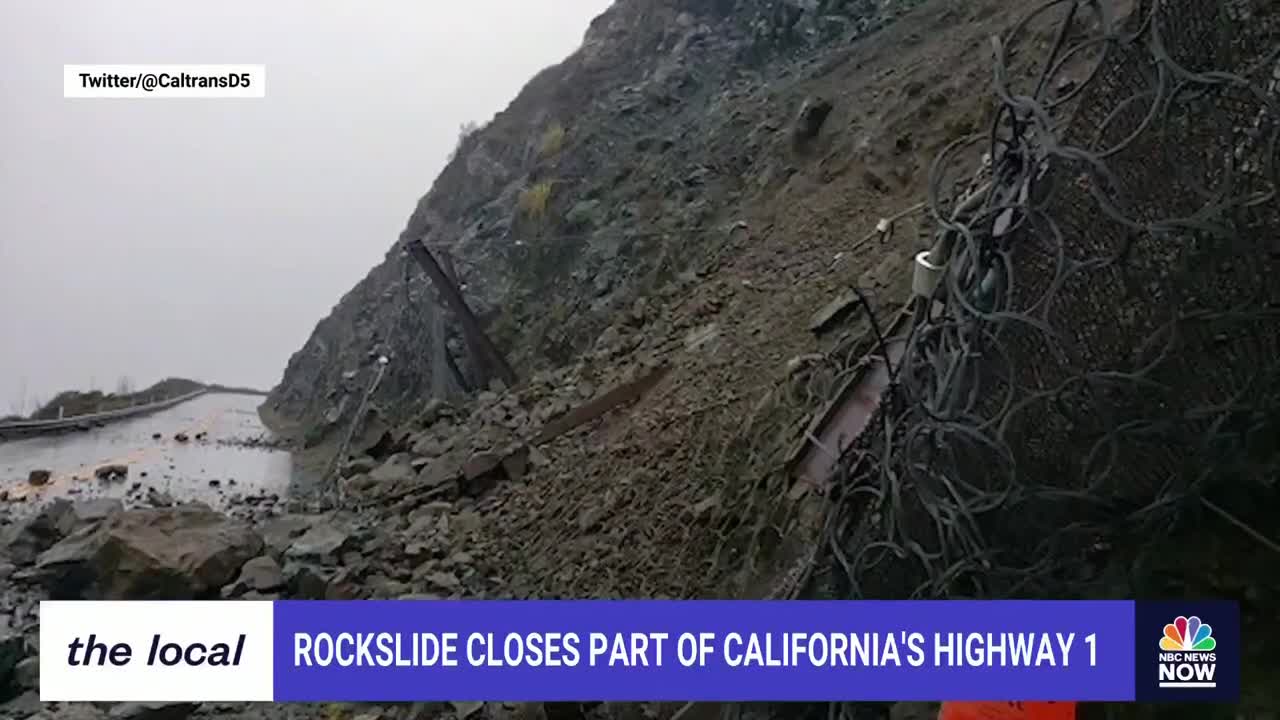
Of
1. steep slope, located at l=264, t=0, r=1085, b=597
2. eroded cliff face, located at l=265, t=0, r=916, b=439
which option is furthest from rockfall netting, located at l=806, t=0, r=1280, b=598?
eroded cliff face, located at l=265, t=0, r=916, b=439

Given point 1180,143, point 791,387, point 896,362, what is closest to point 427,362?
point 791,387

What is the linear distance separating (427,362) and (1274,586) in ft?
35.1

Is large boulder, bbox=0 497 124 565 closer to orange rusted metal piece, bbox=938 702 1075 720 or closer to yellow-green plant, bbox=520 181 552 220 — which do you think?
orange rusted metal piece, bbox=938 702 1075 720

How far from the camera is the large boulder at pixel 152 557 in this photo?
502 centimetres

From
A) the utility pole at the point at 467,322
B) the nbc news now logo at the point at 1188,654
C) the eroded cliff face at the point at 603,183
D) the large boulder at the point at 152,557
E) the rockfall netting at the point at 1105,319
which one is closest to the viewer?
the rockfall netting at the point at 1105,319

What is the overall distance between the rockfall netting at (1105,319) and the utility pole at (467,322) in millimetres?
7463

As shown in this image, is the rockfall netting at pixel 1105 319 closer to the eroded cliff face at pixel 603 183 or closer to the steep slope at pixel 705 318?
the steep slope at pixel 705 318

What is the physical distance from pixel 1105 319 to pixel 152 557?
5.14m

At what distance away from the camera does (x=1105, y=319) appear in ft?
5.97

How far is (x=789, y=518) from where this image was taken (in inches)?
119

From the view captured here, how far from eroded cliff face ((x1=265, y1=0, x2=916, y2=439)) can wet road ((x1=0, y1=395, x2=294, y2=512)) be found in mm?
1531

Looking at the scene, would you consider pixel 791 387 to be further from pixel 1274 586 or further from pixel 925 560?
pixel 1274 586

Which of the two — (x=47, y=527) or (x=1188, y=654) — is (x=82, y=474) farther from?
(x=1188, y=654)

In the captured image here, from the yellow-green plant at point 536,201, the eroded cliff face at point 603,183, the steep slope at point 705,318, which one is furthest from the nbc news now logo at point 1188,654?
the yellow-green plant at point 536,201
